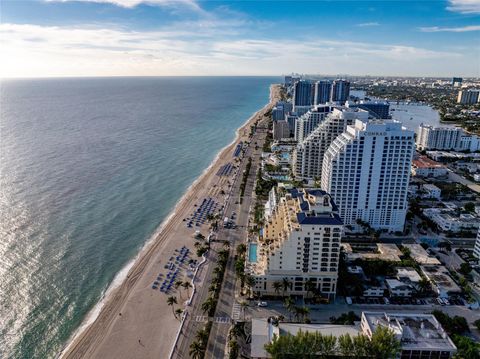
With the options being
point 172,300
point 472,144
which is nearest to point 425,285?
point 172,300

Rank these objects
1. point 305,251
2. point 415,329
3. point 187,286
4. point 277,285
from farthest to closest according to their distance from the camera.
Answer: point 187,286
point 305,251
point 277,285
point 415,329

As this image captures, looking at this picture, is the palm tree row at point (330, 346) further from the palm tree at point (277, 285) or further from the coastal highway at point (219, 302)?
the palm tree at point (277, 285)

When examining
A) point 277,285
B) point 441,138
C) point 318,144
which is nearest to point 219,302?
point 277,285

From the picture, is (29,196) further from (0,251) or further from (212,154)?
(212,154)

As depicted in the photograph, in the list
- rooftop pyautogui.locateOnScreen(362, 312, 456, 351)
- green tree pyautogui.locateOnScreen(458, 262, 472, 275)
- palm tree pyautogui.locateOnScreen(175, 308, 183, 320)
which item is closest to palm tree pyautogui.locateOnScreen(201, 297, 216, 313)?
palm tree pyautogui.locateOnScreen(175, 308, 183, 320)

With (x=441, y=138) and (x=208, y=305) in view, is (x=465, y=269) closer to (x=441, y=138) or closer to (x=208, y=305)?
(x=208, y=305)

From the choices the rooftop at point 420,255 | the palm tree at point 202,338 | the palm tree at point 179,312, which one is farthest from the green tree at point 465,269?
the palm tree at point 179,312

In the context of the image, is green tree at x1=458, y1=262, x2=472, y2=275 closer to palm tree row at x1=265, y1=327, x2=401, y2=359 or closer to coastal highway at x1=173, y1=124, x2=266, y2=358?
palm tree row at x1=265, y1=327, x2=401, y2=359
